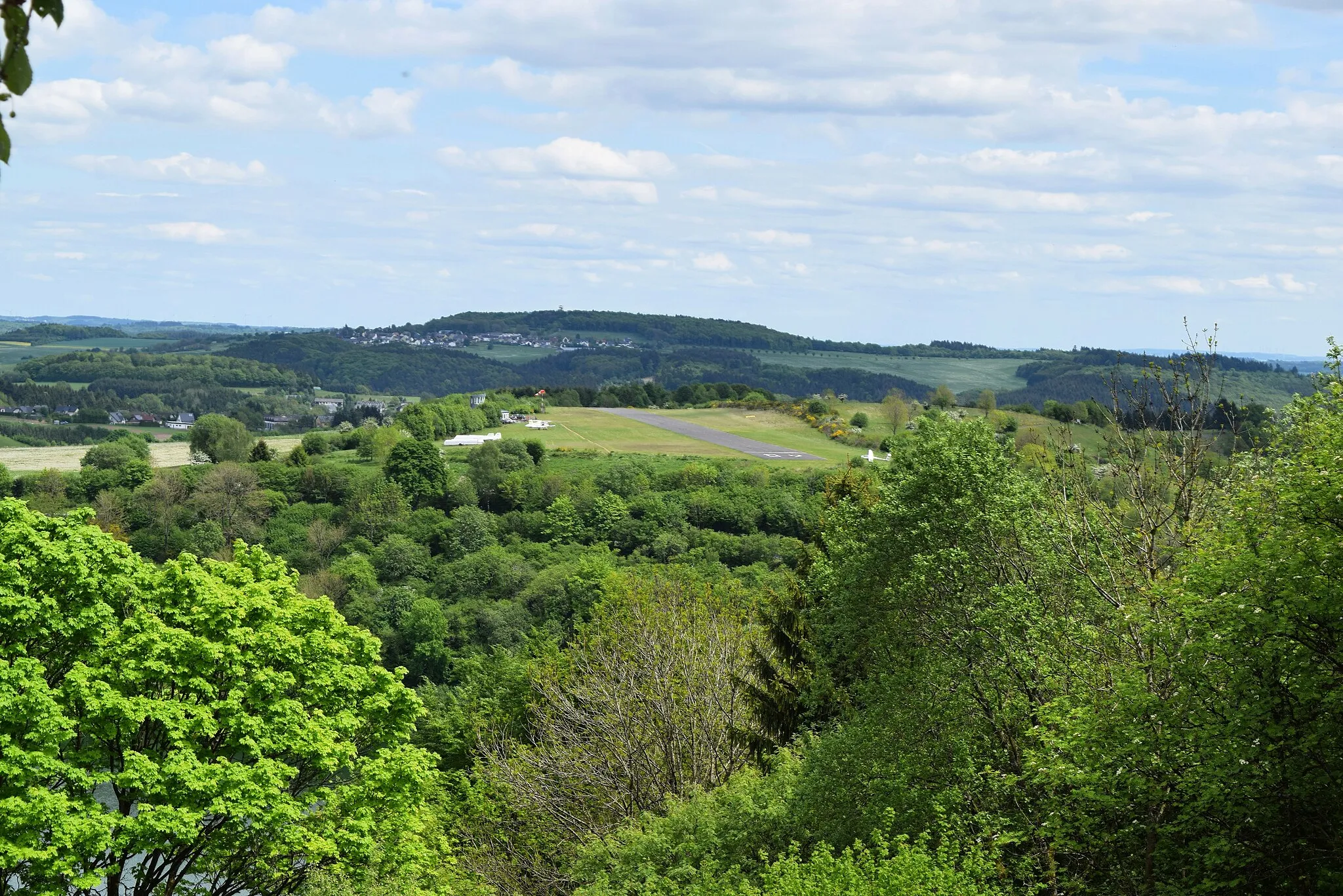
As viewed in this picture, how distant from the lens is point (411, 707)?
28.1m

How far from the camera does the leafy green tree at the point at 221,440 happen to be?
5950 inches

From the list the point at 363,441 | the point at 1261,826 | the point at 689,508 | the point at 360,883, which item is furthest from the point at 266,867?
the point at 363,441

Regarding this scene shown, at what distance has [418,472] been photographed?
127 meters

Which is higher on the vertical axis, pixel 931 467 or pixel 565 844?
pixel 931 467

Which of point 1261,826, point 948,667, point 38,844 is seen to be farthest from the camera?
point 948,667

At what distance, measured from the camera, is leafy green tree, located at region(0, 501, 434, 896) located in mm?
22641

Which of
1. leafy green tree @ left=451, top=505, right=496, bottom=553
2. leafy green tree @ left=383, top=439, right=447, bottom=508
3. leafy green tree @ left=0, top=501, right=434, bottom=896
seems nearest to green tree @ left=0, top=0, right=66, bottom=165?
leafy green tree @ left=0, top=501, right=434, bottom=896

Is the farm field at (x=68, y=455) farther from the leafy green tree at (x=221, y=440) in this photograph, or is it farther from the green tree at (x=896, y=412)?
the green tree at (x=896, y=412)

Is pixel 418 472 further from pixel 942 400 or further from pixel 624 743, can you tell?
pixel 624 743

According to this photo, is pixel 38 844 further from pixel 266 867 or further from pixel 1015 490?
pixel 1015 490

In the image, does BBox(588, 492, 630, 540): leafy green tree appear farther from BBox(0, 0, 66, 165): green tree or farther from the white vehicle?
BBox(0, 0, 66, 165): green tree

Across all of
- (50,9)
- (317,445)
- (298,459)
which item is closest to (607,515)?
(298,459)

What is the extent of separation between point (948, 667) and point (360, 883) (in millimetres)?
12279

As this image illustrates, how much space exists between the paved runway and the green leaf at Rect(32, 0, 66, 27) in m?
125
